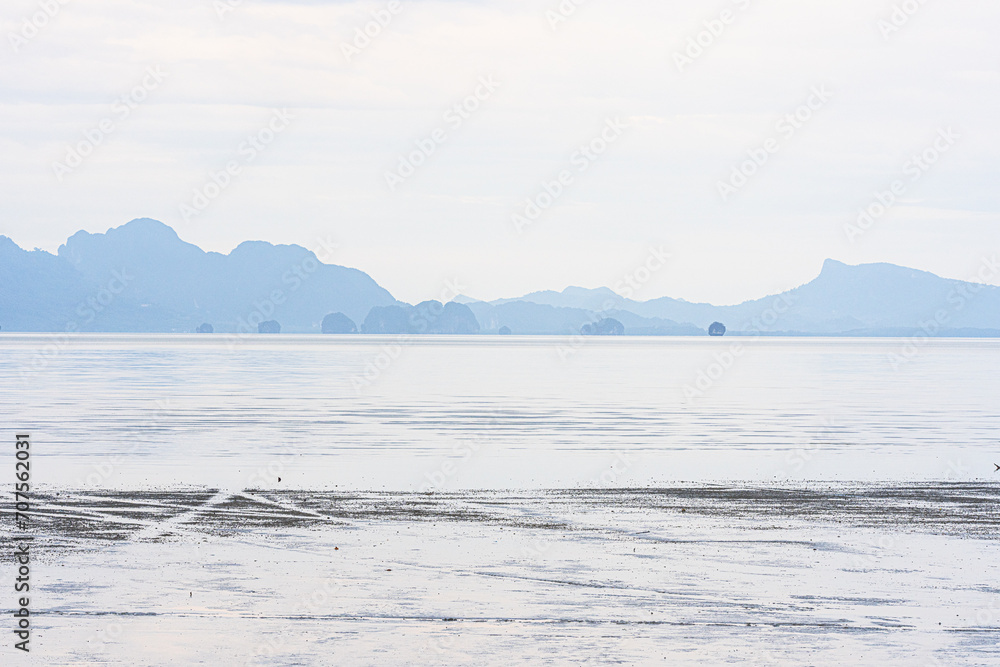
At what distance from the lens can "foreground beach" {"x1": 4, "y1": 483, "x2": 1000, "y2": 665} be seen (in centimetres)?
1516

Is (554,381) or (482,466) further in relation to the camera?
(554,381)

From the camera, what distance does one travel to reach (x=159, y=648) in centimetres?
1495

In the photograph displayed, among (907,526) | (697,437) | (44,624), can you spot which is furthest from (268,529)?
(697,437)

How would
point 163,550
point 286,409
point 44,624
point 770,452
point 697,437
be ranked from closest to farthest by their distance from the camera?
point 44,624
point 163,550
point 770,452
point 697,437
point 286,409

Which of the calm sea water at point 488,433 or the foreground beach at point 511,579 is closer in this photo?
the foreground beach at point 511,579

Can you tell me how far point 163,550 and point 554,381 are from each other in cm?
7393

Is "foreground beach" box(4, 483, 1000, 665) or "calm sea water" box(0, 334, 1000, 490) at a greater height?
"calm sea water" box(0, 334, 1000, 490)

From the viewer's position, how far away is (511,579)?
19000 millimetres

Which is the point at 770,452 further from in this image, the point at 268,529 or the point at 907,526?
the point at 268,529

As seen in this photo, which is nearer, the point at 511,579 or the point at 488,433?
the point at 511,579

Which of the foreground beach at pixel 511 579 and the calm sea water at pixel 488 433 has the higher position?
the calm sea water at pixel 488 433

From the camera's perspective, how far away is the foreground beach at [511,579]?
15156 millimetres

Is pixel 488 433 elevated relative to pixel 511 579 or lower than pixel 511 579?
elevated

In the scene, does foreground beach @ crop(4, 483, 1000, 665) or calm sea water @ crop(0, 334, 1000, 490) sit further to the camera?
calm sea water @ crop(0, 334, 1000, 490)
